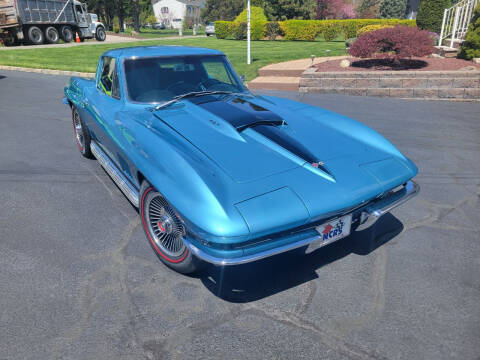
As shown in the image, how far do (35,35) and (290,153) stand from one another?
88.7 feet

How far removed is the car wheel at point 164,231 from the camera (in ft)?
8.54

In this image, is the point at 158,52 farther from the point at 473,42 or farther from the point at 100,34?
the point at 100,34

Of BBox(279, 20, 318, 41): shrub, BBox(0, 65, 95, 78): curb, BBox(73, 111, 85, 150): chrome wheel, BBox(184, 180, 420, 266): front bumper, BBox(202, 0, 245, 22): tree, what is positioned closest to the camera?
BBox(184, 180, 420, 266): front bumper

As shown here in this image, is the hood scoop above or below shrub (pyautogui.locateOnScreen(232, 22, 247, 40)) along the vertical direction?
below

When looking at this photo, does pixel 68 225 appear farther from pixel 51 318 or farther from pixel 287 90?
pixel 287 90

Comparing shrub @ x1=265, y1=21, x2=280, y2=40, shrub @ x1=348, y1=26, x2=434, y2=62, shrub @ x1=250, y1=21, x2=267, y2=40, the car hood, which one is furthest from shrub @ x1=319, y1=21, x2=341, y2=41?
the car hood

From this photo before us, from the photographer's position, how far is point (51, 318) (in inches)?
91.7

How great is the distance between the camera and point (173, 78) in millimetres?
3740

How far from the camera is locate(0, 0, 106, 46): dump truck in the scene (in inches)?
872

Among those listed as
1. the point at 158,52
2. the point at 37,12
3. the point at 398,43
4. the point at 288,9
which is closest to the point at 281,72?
the point at 398,43

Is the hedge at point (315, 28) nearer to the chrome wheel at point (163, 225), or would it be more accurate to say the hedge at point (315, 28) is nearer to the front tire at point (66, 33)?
the front tire at point (66, 33)

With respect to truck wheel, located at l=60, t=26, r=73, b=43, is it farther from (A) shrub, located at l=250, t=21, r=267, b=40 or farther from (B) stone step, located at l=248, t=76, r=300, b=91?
(B) stone step, located at l=248, t=76, r=300, b=91

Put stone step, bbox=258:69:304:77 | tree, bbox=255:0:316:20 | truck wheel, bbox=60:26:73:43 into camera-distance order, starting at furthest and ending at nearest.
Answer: tree, bbox=255:0:316:20
truck wheel, bbox=60:26:73:43
stone step, bbox=258:69:304:77

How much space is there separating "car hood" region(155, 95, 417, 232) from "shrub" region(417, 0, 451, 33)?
22.0 meters
